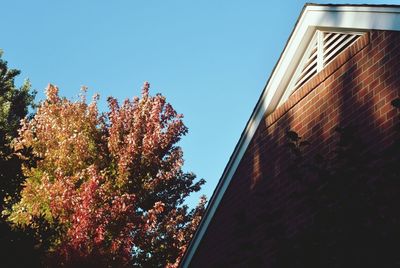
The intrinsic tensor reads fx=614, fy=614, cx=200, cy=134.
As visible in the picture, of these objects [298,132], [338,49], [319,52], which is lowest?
[298,132]

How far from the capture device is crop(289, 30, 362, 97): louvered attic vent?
25.8 feet

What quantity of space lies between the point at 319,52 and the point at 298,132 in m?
1.23

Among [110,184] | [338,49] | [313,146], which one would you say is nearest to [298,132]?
[313,146]

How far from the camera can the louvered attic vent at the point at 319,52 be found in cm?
787

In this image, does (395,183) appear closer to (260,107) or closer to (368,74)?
→ (368,74)

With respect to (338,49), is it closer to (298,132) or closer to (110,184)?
(298,132)

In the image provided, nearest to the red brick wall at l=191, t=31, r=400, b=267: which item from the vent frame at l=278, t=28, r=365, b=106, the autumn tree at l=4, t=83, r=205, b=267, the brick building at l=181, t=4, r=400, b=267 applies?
the brick building at l=181, t=4, r=400, b=267

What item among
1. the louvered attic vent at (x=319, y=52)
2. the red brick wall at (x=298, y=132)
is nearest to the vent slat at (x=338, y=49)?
the louvered attic vent at (x=319, y=52)

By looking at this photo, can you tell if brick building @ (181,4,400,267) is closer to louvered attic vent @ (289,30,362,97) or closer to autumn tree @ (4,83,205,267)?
louvered attic vent @ (289,30,362,97)

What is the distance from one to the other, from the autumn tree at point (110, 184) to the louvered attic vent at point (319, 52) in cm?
1017

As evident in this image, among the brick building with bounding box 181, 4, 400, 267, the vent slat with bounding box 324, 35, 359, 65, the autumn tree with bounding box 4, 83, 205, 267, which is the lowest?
the brick building with bounding box 181, 4, 400, 267

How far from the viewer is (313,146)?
7352 mm

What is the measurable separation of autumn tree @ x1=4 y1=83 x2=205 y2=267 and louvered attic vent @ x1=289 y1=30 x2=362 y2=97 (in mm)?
10172

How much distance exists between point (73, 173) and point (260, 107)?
12.8 metres
